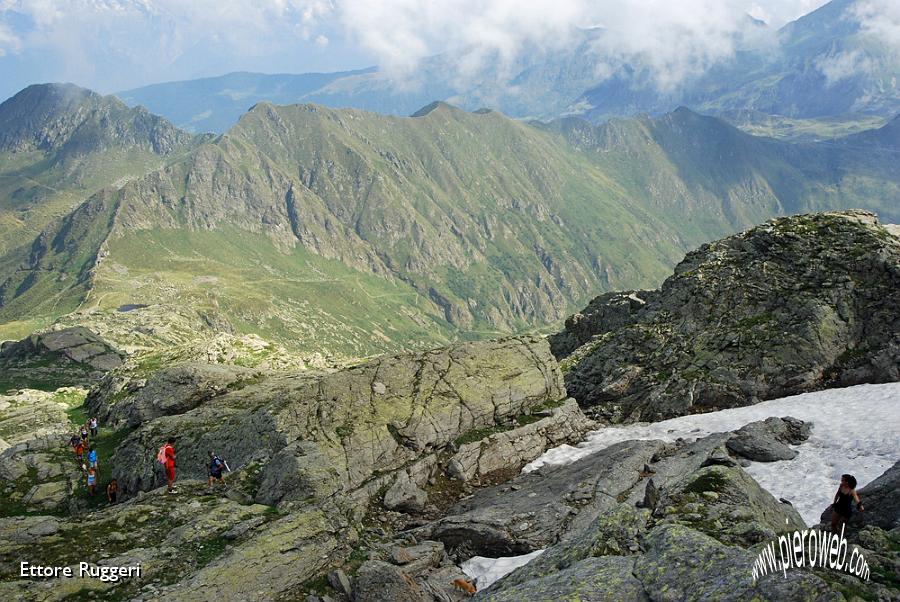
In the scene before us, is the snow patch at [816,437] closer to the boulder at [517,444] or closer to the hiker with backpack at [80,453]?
the boulder at [517,444]

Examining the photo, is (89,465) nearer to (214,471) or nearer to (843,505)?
(214,471)

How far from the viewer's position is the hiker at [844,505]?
18922 millimetres

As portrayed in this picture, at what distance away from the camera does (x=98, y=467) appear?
41938mm

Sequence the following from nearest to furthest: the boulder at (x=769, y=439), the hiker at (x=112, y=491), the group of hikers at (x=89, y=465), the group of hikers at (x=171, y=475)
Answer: the group of hikers at (x=171, y=475), the boulder at (x=769, y=439), the hiker at (x=112, y=491), the group of hikers at (x=89, y=465)

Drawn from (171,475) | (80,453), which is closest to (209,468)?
(171,475)

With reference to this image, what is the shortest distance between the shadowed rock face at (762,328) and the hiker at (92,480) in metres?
35.3

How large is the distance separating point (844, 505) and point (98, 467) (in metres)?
44.5

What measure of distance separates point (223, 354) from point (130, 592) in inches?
2778

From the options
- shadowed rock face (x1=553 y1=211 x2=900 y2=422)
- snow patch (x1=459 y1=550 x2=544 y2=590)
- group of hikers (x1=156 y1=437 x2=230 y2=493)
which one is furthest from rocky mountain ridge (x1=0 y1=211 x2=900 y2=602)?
group of hikers (x1=156 y1=437 x2=230 y2=493)

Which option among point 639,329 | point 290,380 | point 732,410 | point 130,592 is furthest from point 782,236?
point 130,592

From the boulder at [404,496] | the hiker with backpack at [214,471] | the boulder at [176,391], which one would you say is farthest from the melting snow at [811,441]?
the boulder at [176,391]

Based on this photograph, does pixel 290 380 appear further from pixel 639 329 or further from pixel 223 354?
pixel 223 354

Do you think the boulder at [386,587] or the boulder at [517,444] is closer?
the boulder at [386,587]

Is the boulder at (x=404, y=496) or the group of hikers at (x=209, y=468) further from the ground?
the group of hikers at (x=209, y=468)
